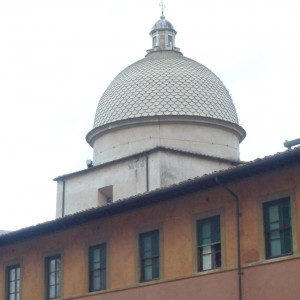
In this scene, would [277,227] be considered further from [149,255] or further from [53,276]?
[53,276]

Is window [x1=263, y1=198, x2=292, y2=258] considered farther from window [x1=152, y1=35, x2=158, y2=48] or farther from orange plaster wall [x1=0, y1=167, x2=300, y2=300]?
window [x1=152, y1=35, x2=158, y2=48]

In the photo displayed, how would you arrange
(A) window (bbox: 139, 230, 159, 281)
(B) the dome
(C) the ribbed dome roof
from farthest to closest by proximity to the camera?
(B) the dome → (C) the ribbed dome roof → (A) window (bbox: 139, 230, 159, 281)

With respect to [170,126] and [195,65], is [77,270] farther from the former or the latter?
[195,65]

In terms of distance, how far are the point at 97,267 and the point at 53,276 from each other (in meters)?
2.59

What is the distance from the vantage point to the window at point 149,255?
32.1 meters

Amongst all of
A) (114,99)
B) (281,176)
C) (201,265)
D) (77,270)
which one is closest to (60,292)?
(77,270)

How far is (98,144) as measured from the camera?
154 ft

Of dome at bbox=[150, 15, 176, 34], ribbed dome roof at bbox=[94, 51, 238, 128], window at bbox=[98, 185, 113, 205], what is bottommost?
window at bbox=[98, 185, 113, 205]

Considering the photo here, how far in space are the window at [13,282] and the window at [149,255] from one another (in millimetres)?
7067

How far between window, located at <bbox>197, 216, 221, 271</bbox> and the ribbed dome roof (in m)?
15.2

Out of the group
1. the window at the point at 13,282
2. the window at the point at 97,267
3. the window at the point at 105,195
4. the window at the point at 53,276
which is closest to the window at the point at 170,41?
the window at the point at 105,195

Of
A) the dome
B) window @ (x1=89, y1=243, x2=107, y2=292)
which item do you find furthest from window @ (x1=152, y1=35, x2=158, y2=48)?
window @ (x1=89, y1=243, x2=107, y2=292)

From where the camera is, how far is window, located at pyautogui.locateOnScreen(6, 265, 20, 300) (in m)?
38.1

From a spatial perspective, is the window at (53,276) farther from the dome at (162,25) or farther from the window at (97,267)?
the dome at (162,25)
